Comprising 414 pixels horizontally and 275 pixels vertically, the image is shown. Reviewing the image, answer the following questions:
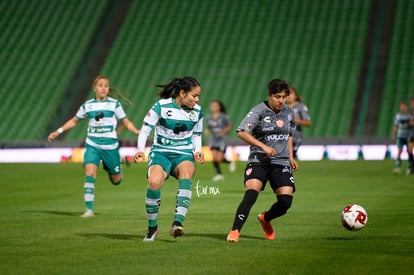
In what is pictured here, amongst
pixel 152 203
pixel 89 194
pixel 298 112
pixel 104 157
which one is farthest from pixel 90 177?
pixel 298 112

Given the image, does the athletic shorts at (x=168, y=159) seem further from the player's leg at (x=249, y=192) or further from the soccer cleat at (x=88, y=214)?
the soccer cleat at (x=88, y=214)

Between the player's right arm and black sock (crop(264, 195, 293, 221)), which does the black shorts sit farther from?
the player's right arm

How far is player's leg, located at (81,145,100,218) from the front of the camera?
16078 mm

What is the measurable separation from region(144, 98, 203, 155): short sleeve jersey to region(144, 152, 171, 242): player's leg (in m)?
0.17

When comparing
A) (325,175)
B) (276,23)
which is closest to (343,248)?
(325,175)

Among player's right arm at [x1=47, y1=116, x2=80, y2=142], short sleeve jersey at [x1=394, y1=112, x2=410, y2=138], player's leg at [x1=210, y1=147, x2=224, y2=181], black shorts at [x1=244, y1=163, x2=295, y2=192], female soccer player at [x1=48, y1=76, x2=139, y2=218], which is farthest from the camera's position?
short sleeve jersey at [x1=394, y1=112, x2=410, y2=138]

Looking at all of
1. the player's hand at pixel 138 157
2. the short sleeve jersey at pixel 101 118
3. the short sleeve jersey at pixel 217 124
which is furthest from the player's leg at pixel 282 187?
the short sleeve jersey at pixel 217 124

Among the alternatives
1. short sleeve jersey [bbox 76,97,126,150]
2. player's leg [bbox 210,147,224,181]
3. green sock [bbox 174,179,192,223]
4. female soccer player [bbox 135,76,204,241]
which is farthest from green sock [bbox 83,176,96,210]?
player's leg [bbox 210,147,224,181]

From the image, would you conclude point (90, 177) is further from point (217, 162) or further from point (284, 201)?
point (217, 162)

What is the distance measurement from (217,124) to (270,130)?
17.0 meters

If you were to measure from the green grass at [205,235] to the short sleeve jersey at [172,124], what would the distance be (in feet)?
4.05

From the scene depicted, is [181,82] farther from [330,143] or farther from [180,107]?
[330,143]

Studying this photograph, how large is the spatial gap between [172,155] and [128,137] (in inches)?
Result: 1178

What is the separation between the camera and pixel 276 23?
46.3 meters
